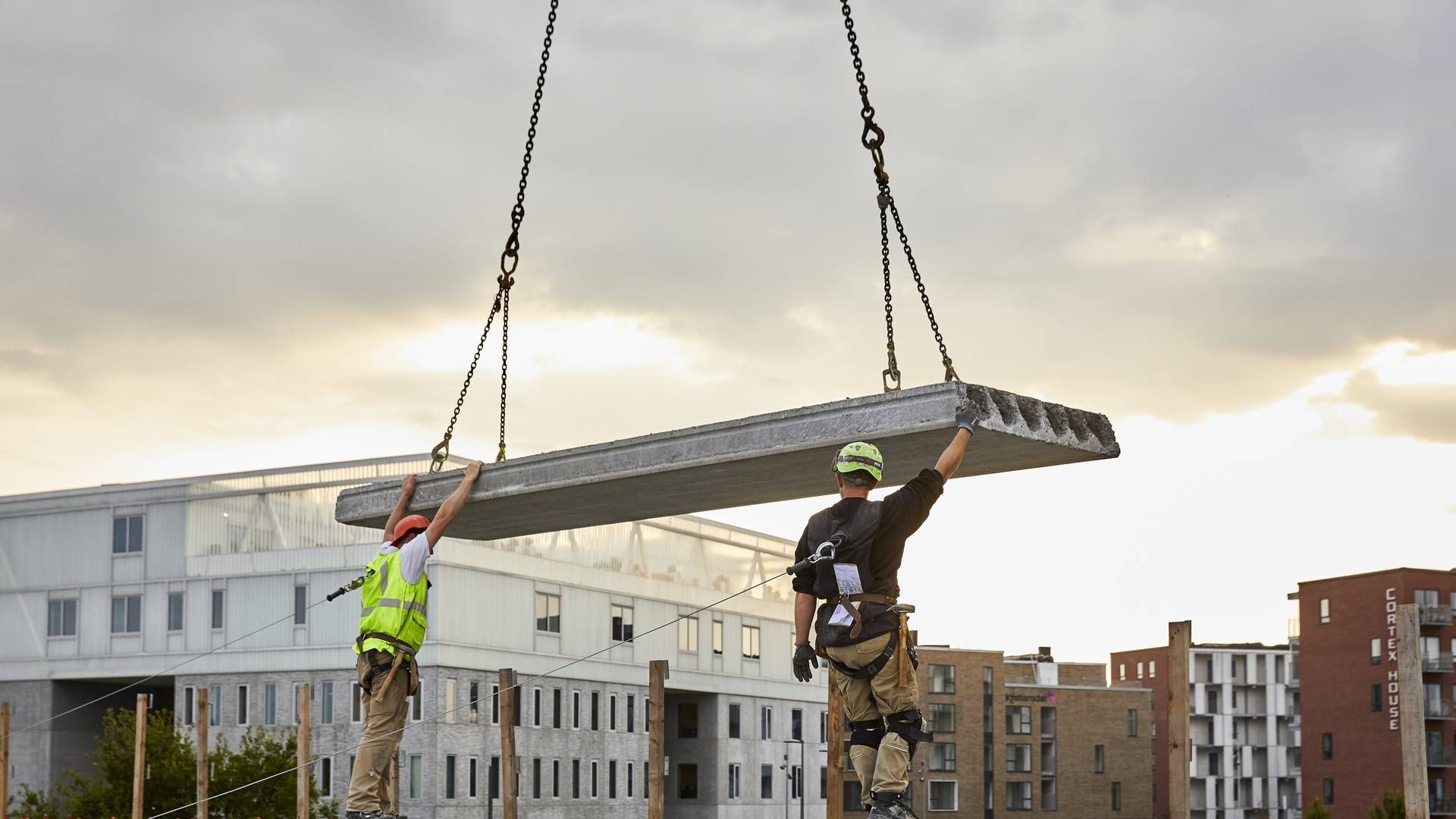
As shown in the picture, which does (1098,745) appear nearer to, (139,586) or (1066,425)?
(139,586)

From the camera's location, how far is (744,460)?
13.3 m

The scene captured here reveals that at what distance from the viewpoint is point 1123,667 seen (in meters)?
170

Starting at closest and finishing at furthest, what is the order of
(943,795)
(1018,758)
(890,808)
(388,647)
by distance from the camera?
1. (890,808)
2. (388,647)
3. (943,795)
4. (1018,758)

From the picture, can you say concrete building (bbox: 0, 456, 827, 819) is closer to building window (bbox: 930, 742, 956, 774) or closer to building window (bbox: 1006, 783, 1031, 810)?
building window (bbox: 930, 742, 956, 774)

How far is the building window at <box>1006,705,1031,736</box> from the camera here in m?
130

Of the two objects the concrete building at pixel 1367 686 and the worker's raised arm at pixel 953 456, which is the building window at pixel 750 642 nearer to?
the concrete building at pixel 1367 686

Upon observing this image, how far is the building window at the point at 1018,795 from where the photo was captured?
12850 centimetres

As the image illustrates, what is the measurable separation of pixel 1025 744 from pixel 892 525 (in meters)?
126

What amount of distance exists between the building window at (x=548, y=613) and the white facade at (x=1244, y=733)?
89.9 m

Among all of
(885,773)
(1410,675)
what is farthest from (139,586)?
(885,773)

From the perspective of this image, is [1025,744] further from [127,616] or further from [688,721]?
[127,616]

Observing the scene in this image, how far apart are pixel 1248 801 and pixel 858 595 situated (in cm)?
16232

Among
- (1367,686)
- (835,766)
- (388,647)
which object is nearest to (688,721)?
(1367,686)

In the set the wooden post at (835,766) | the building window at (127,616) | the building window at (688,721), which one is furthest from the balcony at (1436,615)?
the wooden post at (835,766)
